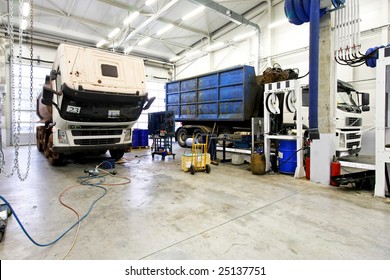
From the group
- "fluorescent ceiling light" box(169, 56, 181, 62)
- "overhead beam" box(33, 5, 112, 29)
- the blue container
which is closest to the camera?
the blue container

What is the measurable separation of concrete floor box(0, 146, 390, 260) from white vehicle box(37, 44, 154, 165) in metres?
1.18

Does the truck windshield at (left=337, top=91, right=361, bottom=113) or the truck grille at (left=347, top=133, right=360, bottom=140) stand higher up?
the truck windshield at (left=337, top=91, right=361, bottom=113)

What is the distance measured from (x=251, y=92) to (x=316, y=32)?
4000 millimetres

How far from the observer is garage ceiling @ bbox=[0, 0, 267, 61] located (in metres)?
8.92

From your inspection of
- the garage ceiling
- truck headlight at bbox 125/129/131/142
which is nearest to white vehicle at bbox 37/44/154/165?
truck headlight at bbox 125/129/131/142

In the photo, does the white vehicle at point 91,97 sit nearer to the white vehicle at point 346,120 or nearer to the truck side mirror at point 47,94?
the truck side mirror at point 47,94

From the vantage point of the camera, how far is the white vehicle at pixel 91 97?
4.38 metres

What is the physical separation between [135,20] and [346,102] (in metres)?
10.1

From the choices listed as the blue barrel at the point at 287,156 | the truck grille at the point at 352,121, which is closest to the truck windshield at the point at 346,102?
the truck grille at the point at 352,121

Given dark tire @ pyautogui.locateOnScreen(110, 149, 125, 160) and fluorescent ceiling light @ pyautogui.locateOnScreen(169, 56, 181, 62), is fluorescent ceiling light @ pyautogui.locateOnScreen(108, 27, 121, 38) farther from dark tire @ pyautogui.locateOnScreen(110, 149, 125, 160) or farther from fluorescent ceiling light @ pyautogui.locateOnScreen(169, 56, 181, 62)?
dark tire @ pyautogui.locateOnScreen(110, 149, 125, 160)

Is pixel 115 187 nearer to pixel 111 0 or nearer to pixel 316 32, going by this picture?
pixel 316 32

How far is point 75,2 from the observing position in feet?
29.4

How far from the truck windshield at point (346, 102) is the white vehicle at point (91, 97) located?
479 cm

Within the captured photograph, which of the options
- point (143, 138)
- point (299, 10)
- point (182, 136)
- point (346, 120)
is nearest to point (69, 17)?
point (143, 138)
